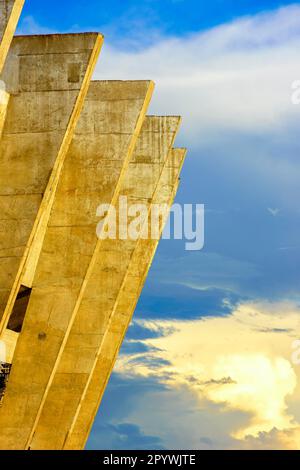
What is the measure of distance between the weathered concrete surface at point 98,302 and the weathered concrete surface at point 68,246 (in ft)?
1.91

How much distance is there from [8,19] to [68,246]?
6972mm

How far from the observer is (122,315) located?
32094mm

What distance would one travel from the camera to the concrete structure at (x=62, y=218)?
2048 centimetres

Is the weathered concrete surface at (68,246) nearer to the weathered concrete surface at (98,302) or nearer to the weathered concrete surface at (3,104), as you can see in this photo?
the weathered concrete surface at (98,302)

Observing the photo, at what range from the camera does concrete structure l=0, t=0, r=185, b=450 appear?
67.2 ft

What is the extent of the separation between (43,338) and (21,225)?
13.9 feet

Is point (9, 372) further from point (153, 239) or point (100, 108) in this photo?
point (153, 239)

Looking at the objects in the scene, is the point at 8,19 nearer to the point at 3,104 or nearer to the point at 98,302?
the point at 3,104

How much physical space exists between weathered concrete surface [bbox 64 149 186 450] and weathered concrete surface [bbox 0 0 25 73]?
1287 centimetres

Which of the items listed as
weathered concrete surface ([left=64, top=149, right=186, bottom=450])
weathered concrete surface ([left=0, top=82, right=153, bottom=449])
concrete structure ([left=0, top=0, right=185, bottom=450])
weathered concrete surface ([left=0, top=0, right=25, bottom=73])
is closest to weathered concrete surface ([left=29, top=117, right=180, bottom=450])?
concrete structure ([left=0, top=0, right=185, bottom=450])

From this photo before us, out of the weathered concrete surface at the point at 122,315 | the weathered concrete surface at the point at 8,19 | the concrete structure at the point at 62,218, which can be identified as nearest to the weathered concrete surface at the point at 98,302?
the concrete structure at the point at 62,218
